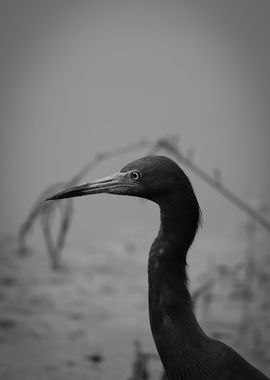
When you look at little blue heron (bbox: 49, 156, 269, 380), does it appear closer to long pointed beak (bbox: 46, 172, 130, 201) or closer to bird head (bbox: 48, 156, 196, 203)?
bird head (bbox: 48, 156, 196, 203)

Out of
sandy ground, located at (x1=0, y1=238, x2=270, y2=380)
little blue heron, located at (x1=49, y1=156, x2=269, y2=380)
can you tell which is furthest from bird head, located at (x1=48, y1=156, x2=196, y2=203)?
sandy ground, located at (x1=0, y1=238, x2=270, y2=380)

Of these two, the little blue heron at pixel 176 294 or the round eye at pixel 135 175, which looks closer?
the little blue heron at pixel 176 294

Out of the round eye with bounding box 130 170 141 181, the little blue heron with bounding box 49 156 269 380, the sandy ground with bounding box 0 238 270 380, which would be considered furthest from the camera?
the sandy ground with bounding box 0 238 270 380

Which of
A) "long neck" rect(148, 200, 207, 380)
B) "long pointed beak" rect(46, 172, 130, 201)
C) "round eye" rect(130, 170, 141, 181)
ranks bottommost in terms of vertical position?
"long neck" rect(148, 200, 207, 380)

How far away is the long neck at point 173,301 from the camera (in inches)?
103

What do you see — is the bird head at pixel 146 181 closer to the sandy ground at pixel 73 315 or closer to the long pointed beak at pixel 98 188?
the long pointed beak at pixel 98 188

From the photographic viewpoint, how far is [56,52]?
48344 mm

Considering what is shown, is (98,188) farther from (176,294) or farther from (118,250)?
(118,250)

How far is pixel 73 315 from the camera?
505cm

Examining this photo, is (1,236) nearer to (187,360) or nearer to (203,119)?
(187,360)

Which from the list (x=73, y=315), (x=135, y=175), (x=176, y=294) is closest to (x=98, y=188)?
(x=135, y=175)

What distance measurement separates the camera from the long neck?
262 centimetres

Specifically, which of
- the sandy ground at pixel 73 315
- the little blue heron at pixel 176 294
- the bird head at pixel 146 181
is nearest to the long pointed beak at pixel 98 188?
the bird head at pixel 146 181

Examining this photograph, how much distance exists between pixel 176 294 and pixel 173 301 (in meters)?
0.03
